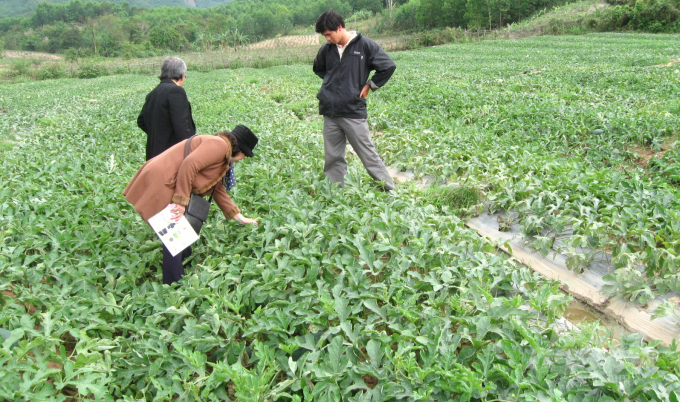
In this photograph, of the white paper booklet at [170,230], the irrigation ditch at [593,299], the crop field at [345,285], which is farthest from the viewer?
the white paper booklet at [170,230]

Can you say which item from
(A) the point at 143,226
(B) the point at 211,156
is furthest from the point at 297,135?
(B) the point at 211,156

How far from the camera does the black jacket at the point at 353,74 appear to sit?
4574 mm

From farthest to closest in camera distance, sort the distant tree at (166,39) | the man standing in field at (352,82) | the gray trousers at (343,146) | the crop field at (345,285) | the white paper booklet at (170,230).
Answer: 1. the distant tree at (166,39)
2. the gray trousers at (343,146)
3. the man standing in field at (352,82)
4. the white paper booklet at (170,230)
5. the crop field at (345,285)

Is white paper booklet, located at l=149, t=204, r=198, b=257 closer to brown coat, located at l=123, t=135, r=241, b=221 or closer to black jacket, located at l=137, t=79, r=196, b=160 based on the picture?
brown coat, located at l=123, t=135, r=241, b=221

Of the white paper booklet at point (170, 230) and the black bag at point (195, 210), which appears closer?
the white paper booklet at point (170, 230)

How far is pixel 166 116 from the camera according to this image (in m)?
4.31

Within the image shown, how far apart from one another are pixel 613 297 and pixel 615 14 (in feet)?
131

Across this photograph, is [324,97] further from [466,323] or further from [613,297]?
[613,297]

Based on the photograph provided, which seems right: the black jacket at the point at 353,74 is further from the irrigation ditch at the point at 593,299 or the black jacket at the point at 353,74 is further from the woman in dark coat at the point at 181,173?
the irrigation ditch at the point at 593,299

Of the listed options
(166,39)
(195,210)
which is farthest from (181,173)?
(166,39)

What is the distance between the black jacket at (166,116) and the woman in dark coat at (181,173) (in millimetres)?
1179

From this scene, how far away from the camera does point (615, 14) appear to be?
33938 millimetres

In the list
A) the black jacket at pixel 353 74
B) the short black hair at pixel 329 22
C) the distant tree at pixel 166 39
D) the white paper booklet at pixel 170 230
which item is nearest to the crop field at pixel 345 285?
the white paper booklet at pixel 170 230

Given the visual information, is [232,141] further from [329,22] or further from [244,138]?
[329,22]
